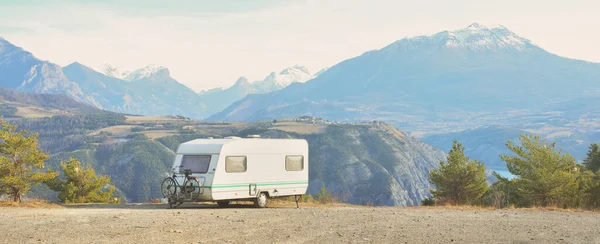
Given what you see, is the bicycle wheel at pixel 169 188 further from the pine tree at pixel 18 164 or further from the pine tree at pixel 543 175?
the pine tree at pixel 543 175

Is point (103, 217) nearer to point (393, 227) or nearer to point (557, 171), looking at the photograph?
point (393, 227)

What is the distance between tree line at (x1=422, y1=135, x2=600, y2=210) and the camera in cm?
2581

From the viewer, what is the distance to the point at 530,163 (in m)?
27.2

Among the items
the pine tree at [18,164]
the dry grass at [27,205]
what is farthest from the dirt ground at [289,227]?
the pine tree at [18,164]

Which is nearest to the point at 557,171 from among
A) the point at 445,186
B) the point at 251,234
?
the point at 445,186

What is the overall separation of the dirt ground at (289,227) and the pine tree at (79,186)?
39.8 ft

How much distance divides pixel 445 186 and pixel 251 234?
18219 millimetres

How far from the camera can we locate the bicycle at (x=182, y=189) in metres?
23.1

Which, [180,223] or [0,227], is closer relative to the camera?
[0,227]

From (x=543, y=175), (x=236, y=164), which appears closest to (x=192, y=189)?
(x=236, y=164)

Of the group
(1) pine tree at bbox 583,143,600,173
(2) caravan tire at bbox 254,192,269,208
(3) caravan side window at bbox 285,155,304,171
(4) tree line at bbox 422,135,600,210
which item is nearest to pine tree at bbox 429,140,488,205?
(4) tree line at bbox 422,135,600,210

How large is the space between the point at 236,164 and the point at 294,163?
3.11 meters

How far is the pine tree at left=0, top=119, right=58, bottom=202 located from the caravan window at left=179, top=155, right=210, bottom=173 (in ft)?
19.4

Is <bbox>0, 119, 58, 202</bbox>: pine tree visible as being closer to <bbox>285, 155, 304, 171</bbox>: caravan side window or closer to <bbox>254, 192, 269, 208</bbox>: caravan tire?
<bbox>254, 192, 269, 208</bbox>: caravan tire
